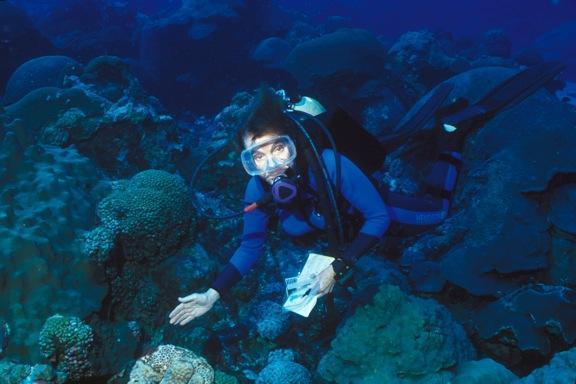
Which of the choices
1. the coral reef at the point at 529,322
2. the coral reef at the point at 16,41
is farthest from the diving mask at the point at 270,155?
the coral reef at the point at 16,41

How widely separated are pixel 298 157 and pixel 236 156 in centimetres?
253

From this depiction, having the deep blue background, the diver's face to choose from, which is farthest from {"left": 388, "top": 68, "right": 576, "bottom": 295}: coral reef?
the deep blue background

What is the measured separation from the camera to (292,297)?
2695 mm

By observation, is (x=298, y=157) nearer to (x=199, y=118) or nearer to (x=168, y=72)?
(x=199, y=118)

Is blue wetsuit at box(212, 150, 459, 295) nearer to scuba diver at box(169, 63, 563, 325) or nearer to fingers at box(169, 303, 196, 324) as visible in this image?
scuba diver at box(169, 63, 563, 325)

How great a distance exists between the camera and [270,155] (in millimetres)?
2965

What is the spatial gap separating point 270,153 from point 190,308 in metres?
1.43

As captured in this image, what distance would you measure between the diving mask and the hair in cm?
10

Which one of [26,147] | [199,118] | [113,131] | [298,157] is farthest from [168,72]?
[298,157]

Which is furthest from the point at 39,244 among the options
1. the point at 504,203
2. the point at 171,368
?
the point at 504,203

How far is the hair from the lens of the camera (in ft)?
9.55

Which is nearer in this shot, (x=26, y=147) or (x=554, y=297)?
(x=554, y=297)

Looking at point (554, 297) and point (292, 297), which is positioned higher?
point (292, 297)

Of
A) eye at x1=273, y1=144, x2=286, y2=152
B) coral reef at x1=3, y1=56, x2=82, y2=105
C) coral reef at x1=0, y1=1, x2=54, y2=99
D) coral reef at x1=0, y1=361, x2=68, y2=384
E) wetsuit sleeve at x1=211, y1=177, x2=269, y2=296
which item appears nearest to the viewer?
coral reef at x1=0, y1=361, x2=68, y2=384
